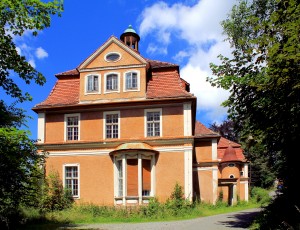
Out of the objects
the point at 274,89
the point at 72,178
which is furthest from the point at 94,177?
the point at 274,89

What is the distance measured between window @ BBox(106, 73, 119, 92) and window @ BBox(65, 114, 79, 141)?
10.1 ft

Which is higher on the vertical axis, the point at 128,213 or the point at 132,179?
the point at 132,179

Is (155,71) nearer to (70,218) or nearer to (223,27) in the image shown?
(223,27)

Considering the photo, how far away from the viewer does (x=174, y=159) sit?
2444cm

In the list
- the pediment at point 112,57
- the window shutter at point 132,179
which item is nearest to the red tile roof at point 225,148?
the window shutter at point 132,179

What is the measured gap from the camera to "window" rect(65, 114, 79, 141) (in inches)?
1041

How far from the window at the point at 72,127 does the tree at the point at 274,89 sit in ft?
43.1

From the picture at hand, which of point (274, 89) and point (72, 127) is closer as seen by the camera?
point (274, 89)

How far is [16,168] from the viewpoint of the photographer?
400 inches

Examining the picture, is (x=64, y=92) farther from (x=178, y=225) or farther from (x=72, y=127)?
(x=178, y=225)

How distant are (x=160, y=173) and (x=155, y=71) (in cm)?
755

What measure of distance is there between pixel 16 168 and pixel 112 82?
1658 cm

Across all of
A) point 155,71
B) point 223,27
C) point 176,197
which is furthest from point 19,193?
point 155,71

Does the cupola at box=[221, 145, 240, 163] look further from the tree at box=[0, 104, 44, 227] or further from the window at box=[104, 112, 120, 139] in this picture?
the tree at box=[0, 104, 44, 227]
